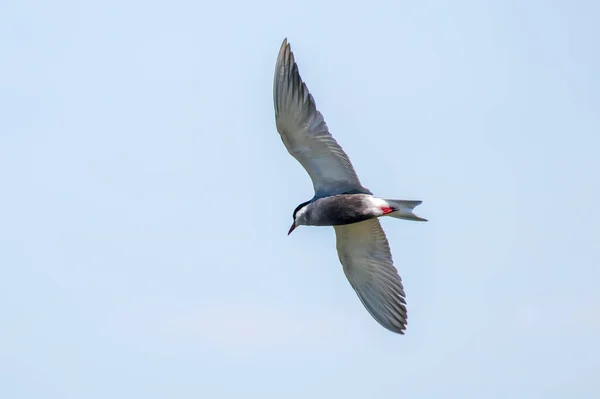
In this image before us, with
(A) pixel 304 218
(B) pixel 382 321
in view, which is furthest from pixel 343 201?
(B) pixel 382 321

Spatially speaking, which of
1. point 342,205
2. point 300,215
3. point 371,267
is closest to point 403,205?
point 342,205

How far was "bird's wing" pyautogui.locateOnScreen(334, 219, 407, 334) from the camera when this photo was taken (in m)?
24.9

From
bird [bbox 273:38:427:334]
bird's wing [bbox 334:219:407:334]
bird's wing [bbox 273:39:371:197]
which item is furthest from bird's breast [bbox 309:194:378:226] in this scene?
bird's wing [bbox 334:219:407:334]

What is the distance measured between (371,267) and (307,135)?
3228 mm

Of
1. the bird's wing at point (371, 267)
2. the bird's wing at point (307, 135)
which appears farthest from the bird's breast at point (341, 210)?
the bird's wing at point (371, 267)

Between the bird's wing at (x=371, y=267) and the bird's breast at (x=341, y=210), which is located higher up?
the bird's breast at (x=341, y=210)

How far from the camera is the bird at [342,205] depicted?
23.0 m

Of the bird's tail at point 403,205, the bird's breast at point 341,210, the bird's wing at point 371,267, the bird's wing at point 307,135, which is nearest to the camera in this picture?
the bird's wing at point 307,135

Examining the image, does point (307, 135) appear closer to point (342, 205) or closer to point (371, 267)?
point (342, 205)

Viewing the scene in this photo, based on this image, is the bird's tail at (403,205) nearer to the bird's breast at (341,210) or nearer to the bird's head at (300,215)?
the bird's breast at (341,210)

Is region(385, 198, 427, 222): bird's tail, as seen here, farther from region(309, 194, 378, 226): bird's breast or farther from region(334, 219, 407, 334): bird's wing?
region(334, 219, 407, 334): bird's wing

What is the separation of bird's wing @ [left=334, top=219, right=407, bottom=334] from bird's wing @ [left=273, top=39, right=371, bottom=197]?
1133mm

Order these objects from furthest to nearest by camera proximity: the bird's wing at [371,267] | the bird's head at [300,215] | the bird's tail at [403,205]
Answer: the bird's wing at [371,267]
the bird's head at [300,215]
the bird's tail at [403,205]

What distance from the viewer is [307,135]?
23.5 m
